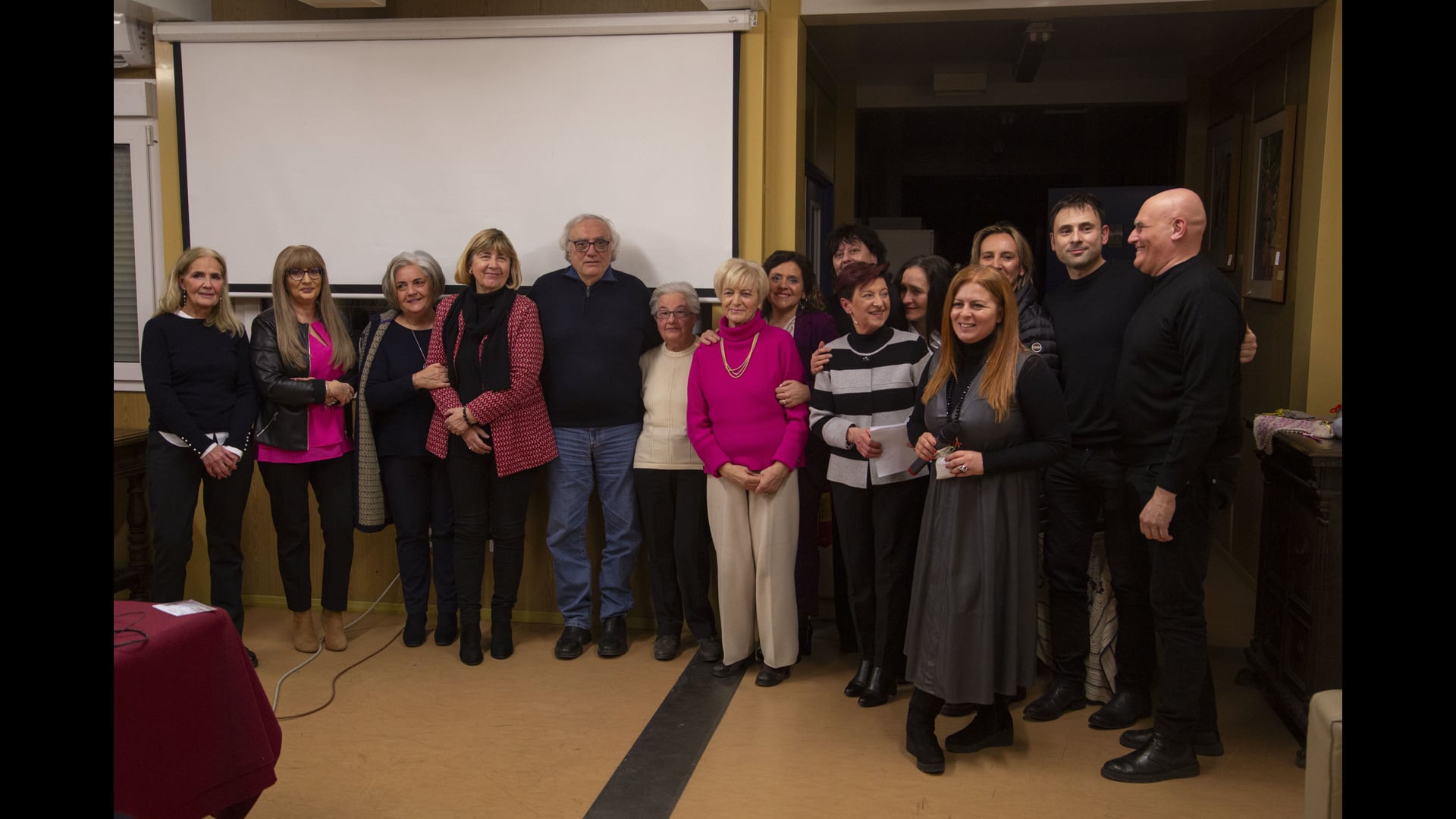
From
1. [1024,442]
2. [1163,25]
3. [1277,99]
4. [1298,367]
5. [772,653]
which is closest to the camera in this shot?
[1024,442]

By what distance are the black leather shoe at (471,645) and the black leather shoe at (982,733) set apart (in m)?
1.76

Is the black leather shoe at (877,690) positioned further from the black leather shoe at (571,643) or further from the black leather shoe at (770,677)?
the black leather shoe at (571,643)

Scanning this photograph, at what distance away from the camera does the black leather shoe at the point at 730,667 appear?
3.76m

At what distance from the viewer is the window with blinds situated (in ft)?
15.2

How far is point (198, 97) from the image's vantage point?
4.41m

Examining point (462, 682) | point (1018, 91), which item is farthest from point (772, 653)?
point (1018, 91)

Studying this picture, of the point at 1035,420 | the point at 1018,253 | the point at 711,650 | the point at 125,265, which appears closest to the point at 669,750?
the point at 711,650

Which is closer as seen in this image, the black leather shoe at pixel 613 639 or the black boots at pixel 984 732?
the black boots at pixel 984 732

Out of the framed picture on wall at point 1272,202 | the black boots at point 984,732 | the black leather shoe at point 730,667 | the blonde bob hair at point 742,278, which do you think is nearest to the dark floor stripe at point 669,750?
the black leather shoe at point 730,667

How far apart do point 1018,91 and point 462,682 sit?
16.6 ft

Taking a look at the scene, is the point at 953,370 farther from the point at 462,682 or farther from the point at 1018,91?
the point at 1018,91

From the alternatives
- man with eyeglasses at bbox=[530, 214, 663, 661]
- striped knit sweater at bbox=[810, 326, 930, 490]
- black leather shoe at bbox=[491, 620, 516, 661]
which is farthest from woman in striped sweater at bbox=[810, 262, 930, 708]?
black leather shoe at bbox=[491, 620, 516, 661]

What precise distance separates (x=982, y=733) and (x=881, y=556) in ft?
1.97

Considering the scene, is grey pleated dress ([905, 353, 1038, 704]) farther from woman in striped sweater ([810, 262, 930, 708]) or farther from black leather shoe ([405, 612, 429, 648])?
black leather shoe ([405, 612, 429, 648])
